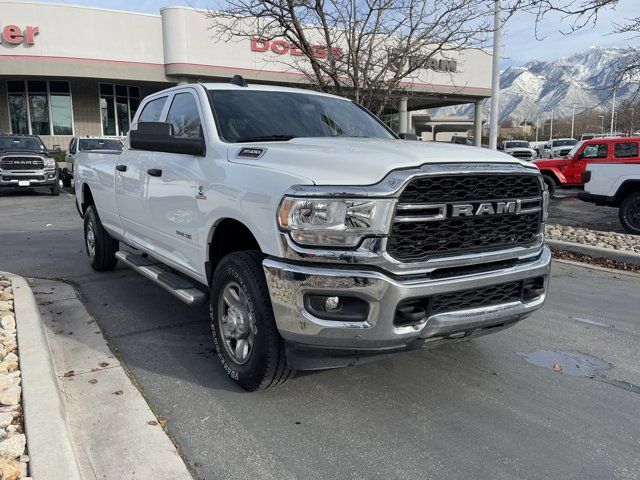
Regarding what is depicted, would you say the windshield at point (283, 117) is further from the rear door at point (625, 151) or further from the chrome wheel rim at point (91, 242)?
the rear door at point (625, 151)

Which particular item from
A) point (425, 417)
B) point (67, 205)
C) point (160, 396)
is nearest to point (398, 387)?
point (425, 417)

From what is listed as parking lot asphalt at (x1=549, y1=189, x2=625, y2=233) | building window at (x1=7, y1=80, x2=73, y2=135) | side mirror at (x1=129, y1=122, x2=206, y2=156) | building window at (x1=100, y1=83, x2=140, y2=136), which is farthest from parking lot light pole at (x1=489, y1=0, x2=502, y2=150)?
building window at (x1=7, y1=80, x2=73, y2=135)

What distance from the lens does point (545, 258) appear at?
3.73 m

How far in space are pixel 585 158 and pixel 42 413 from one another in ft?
53.8

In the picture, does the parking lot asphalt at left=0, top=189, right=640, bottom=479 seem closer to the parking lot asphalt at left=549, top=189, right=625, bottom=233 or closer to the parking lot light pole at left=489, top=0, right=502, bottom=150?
the parking lot asphalt at left=549, top=189, right=625, bottom=233

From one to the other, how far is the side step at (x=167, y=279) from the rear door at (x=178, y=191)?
Answer: 17 cm

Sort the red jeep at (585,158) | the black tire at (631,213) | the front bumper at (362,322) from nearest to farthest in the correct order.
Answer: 1. the front bumper at (362,322)
2. the black tire at (631,213)
3. the red jeep at (585,158)

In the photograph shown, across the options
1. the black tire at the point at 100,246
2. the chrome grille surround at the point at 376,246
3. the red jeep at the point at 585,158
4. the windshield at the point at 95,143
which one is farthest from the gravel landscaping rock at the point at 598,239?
the windshield at the point at 95,143

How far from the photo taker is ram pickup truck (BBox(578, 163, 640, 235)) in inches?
424

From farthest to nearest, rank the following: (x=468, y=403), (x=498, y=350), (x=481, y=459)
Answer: (x=498, y=350)
(x=468, y=403)
(x=481, y=459)

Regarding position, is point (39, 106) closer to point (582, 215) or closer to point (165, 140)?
point (582, 215)

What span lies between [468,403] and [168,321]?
282 centimetres

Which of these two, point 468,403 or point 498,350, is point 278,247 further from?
point 498,350

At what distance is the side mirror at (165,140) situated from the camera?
3.96 m
